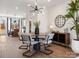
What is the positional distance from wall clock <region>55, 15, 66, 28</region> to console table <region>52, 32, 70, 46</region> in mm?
326

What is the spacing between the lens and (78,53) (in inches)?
142

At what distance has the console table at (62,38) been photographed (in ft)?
11.9

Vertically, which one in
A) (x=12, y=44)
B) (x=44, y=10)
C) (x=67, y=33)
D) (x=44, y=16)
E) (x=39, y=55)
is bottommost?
(x=39, y=55)

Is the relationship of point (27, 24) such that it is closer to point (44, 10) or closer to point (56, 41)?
point (44, 10)

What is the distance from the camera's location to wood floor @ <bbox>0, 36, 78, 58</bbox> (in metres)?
3.12

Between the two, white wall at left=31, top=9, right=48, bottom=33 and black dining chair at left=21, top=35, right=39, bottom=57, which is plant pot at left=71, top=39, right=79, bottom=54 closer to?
white wall at left=31, top=9, right=48, bottom=33

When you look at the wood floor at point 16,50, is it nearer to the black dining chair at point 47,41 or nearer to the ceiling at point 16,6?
the black dining chair at point 47,41

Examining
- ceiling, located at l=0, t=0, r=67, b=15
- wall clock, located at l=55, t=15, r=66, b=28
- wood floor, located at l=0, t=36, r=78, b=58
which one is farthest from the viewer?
wall clock, located at l=55, t=15, r=66, b=28

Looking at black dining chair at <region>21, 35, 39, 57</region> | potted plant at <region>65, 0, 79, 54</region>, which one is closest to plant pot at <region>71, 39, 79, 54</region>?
potted plant at <region>65, 0, 79, 54</region>

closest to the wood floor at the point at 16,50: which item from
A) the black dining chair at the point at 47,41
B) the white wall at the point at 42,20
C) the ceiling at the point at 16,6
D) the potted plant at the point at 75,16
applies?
the black dining chair at the point at 47,41

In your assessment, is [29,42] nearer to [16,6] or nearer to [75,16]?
[16,6]

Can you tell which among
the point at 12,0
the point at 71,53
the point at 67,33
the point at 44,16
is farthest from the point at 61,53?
the point at 12,0

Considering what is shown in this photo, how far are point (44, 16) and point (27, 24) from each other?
0.62 meters

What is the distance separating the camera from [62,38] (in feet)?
13.0
